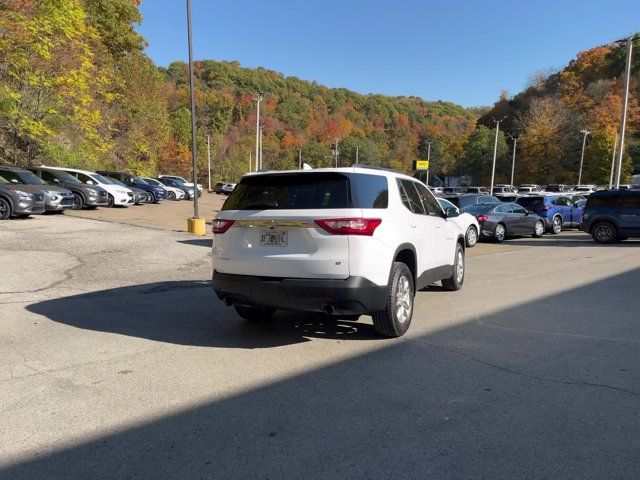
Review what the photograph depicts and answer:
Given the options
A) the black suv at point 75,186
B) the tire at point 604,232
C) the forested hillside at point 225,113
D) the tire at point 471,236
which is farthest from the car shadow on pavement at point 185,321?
the forested hillside at point 225,113

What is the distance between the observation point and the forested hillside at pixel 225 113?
958 inches

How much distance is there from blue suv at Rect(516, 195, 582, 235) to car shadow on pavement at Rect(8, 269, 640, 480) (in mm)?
15594

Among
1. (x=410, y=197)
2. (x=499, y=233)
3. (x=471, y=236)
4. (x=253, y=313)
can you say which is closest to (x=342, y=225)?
(x=410, y=197)

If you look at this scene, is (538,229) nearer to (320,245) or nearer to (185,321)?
(185,321)

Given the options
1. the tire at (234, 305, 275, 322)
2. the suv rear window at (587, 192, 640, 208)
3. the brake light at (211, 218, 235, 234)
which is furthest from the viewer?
the suv rear window at (587, 192, 640, 208)

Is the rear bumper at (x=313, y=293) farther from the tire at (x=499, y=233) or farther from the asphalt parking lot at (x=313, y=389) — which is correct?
the tire at (x=499, y=233)

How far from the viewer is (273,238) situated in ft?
16.0

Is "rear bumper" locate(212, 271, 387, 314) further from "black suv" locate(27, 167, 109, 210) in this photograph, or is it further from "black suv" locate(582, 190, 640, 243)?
"black suv" locate(27, 167, 109, 210)

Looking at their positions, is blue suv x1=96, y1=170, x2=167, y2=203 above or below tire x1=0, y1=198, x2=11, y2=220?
above

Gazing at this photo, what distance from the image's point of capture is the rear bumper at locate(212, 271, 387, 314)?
4.62 meters

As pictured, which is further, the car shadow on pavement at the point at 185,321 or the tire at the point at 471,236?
the tire at the point at 471,236

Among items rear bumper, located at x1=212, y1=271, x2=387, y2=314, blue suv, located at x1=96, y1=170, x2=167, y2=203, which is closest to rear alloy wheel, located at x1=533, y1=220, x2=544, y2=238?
rear bumper, located at x1=212, y1=271, x2=387, y2=314

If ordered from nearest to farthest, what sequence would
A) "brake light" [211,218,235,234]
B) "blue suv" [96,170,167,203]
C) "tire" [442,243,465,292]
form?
"brake light" [211,218,235,234] < "tire" [442,243,465,292] < "blue suv" [96,170,167,203]

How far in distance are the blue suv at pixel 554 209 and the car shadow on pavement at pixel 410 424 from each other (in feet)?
51.2
